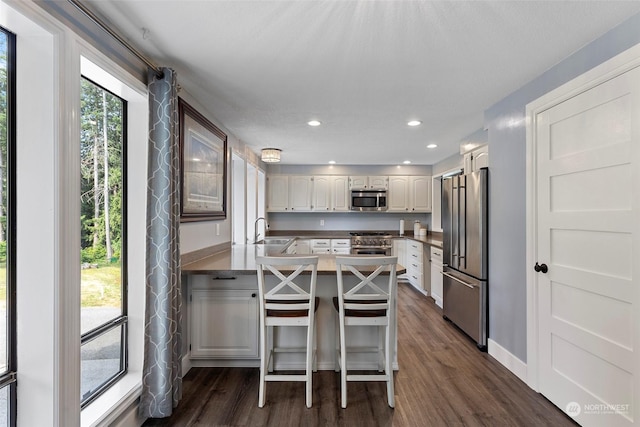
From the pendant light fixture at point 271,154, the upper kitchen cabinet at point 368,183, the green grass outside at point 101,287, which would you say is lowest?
the green grass outside at point 101,287

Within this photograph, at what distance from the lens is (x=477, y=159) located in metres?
3.54

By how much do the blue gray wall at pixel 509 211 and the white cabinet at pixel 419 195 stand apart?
332 cm

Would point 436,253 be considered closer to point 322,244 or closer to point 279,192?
point 322,244

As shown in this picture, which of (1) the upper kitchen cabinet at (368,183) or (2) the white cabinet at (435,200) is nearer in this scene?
(2) the white cabinet at (435,200)

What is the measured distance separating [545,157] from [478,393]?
1762 mm

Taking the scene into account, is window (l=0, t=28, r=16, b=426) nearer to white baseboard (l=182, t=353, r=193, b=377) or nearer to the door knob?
white baseboard (l=182, t=353, r=193, b=377)

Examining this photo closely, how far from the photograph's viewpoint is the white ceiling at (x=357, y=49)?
1629 millimetres

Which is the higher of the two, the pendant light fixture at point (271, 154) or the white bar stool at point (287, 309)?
the pendant light fixture at point (271, 154)

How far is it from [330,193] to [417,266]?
212cm

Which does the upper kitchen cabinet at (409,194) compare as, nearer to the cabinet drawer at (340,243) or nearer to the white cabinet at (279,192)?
the cabinet drawer at (340,243)

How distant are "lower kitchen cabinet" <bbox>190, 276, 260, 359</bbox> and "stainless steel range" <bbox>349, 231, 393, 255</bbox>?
3.66 meters

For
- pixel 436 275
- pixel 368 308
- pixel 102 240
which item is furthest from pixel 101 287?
pixel 436 275

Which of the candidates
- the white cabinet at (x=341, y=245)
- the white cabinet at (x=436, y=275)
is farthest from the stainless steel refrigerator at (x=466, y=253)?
the white cabinet at (x=341, y=245)

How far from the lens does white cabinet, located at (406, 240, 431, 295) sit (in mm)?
5355
